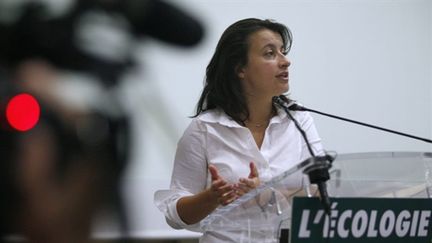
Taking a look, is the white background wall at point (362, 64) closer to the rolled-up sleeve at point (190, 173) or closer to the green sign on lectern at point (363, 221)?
the rolled-up sleeve at point (190, 173)

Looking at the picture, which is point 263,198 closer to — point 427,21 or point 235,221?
point 235,221

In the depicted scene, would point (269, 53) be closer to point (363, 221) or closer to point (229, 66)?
point (229, 66)

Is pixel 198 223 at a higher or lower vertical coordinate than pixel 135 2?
lower

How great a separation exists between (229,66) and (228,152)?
30 centimetres

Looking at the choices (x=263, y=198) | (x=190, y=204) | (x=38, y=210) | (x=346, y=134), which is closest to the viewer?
(x=38, y=210)

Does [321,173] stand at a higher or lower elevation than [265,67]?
lower

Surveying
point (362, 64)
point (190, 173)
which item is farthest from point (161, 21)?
point (362, 64)

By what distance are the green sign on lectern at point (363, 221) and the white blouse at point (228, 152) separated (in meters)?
0.45

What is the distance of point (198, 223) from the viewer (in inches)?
70.1

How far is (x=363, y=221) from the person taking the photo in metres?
1.30

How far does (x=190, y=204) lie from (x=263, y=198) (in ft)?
1.01

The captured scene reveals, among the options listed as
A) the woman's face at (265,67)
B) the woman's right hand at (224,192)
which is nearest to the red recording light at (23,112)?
the woman's right hand at (224,192)

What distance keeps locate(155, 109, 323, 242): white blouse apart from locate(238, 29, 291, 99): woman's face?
9 centimetres

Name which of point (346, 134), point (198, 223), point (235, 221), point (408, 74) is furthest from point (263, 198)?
point (408, 74)
